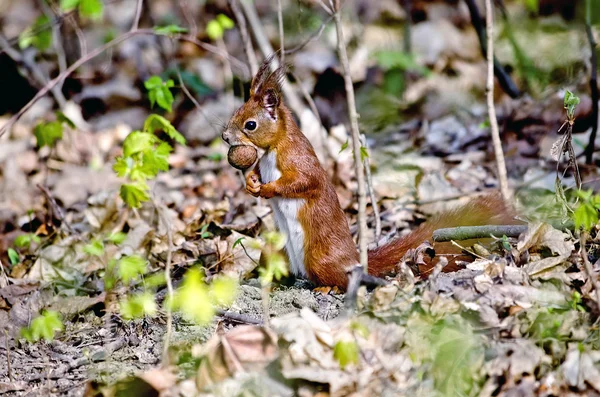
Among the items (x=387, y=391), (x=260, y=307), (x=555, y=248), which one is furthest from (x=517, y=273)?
(x=260, y=307)

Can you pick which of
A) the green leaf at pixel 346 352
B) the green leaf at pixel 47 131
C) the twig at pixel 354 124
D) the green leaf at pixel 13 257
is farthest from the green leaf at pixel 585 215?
the green leaf at pixel 47 131

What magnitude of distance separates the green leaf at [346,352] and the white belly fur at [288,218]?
135 centimetres

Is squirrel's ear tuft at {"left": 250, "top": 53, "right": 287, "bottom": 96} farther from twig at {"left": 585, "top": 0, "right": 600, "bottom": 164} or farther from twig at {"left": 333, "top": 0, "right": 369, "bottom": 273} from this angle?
twig at {"left": 585, "top": 0, "right": 600, "bottom": 164}

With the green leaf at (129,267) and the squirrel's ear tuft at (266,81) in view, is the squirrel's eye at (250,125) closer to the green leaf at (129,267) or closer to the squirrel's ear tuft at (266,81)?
the squirrel's ear tuft at (266,81)

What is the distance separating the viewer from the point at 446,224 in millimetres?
3947

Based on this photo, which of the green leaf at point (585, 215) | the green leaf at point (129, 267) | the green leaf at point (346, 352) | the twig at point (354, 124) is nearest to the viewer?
the green leaf at point (346, 352)

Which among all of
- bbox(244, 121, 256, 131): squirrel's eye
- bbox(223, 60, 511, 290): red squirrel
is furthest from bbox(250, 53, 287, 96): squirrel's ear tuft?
bbox(244, 121, 256, 131): squirrel's eye

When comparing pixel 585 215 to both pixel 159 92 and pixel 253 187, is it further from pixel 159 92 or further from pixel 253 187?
pixel 159 92

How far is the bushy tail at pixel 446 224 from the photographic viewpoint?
3811 mm

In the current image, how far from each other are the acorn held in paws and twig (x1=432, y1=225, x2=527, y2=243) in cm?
101

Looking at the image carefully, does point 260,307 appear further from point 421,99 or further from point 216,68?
point 216,68

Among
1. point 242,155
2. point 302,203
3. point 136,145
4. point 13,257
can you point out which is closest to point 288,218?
point 302,203

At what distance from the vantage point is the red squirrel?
3.85 meters

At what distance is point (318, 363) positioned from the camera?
8.98 ft
